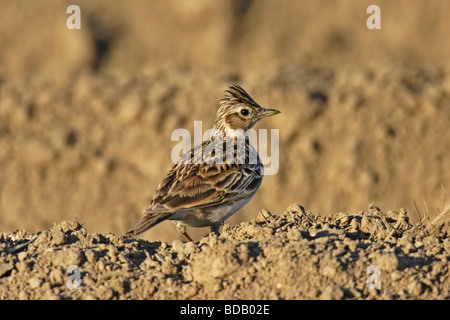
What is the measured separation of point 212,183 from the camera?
10.1m

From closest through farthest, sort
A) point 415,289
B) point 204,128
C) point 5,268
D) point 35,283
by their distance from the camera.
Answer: point 415,289, point 35,283, point 5,268, point 204,128

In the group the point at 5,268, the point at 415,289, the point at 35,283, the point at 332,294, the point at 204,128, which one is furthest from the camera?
the point at 204,128

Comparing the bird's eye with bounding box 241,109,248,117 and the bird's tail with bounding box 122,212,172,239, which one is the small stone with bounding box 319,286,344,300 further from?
the bird's eye with bounding box 241,109,248,117

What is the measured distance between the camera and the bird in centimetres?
971

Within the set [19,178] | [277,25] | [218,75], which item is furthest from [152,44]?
[19,178]

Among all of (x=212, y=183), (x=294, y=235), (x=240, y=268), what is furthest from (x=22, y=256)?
(x=294, y=235)

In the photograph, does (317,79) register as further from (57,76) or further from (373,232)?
(373,232)

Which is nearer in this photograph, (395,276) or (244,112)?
(395,276)

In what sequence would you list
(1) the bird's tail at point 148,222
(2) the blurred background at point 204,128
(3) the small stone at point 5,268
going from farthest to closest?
(2) the blurred background at point 204,128 → (1) the bird's tail at point 148,222 → (3) the small stone at point 5,268

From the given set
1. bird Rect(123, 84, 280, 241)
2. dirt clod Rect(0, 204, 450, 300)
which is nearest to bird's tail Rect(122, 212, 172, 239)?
bird Rect(123, 84, 280, 241)

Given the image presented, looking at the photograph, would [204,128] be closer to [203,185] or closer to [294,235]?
[203,185]

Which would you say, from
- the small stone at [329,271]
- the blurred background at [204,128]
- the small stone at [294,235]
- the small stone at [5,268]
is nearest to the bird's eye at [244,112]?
the small stone at [294,235]

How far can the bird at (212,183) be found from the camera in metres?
9.71

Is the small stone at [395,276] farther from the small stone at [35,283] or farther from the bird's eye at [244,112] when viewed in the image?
the bird's eye at [244,112]
